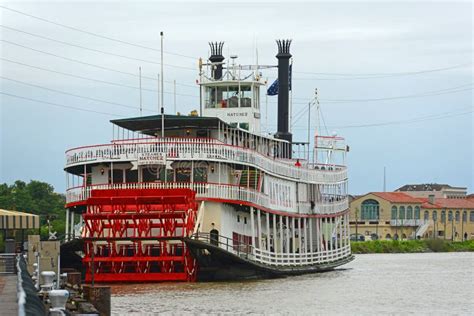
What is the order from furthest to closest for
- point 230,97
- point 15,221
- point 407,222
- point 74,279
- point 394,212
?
point 394,212
point 407,222
point 230,97
point 15,221
point 74,279

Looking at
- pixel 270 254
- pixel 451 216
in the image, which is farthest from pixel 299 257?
pixel 451 216

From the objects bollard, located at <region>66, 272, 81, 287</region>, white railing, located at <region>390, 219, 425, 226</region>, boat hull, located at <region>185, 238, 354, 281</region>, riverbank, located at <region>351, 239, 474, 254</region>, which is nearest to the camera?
bollard, located at <region>66, 272, 81, 287</region>

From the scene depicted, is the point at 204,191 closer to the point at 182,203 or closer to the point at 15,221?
the point at 182,203

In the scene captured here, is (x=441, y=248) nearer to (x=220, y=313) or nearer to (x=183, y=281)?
(x=183, y=281)

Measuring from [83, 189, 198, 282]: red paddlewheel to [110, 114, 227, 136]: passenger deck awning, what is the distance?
3.16m

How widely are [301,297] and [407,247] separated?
62.0 meters

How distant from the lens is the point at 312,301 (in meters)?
26.6

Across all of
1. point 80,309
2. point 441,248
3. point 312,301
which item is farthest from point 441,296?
point 441,248

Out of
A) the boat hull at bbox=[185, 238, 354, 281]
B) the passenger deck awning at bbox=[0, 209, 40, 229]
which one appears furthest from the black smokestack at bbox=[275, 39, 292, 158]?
the passenger deck awning at bbox=[0, 209, 40, 229]

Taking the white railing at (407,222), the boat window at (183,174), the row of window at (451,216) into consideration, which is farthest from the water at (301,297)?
the row of window at (451,216)

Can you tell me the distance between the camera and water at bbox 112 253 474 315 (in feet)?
79.0

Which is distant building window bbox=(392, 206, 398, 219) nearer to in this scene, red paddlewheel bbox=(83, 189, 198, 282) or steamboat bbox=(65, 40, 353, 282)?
steamboat bbox=(65, 40, 353, 282)

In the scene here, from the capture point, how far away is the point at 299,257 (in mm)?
39844

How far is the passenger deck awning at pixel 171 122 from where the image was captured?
1362 inches
